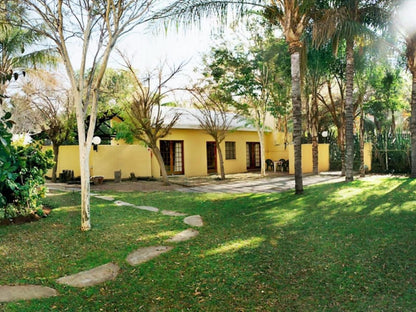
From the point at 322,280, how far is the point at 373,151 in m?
12.8

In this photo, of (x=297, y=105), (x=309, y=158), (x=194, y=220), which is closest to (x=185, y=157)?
(x=309, y=158)

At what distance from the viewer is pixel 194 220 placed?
639 cm

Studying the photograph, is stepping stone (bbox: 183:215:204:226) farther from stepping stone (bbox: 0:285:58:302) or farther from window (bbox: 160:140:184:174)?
window (bbox: 160:140:184:174)

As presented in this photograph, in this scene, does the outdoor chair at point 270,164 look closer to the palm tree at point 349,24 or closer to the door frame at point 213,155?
the door frame at point 213,155

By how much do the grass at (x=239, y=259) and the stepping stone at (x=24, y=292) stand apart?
10cm

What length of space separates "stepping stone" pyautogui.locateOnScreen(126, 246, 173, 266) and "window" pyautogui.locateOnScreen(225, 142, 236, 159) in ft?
47.5

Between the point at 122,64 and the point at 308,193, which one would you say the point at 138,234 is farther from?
the point at 122,64

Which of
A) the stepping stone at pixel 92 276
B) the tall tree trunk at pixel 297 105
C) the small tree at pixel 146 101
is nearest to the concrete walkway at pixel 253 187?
the tall tree trunk at pixel 297 105

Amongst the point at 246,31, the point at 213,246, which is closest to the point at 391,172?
the point at 246,31

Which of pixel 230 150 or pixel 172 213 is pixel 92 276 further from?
pixel 230 150

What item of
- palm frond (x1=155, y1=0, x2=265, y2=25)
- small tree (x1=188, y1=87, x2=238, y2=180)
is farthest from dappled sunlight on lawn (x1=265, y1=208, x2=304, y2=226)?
small tree (x1=188, y1=87, x2=238, y2=180)

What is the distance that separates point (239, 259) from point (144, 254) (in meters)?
1.39

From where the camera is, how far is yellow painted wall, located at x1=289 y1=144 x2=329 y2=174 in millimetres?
16562

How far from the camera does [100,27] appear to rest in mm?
6258
